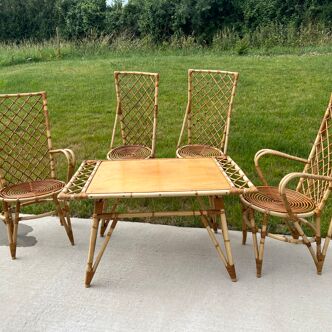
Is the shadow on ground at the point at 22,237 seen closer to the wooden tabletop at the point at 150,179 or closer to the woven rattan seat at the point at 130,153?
Result: the wooden tabletop at the point at 150,179

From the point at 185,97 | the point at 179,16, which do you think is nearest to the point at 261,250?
the point at 185,97

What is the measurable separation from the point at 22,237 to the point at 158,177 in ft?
3.68

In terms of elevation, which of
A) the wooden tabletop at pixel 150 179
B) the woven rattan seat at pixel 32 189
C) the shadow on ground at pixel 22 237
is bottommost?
the shadow on ground at pixel 22 237

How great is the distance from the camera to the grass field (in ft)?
13.5

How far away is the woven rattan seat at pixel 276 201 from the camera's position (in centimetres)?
228

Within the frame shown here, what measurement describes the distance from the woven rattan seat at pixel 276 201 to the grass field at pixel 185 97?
46 centimetres

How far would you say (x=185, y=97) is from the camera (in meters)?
5.56

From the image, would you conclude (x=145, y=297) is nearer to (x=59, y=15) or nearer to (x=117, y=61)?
(x=117, y=61)

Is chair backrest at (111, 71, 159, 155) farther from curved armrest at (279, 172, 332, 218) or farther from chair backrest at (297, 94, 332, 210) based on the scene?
curved armrest at (279, 172, 332, 218)

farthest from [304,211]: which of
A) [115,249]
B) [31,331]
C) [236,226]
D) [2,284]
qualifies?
[2,284]

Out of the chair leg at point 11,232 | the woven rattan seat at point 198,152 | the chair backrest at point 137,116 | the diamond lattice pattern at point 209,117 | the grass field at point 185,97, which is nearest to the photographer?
the chair leg at point 11,232

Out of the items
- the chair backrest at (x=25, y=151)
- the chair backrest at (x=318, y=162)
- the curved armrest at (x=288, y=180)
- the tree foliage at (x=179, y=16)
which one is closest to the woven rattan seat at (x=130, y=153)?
the chair backrest at (x=25, y=151)

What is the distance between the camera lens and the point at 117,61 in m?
7.91

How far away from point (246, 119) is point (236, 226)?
223 cm
